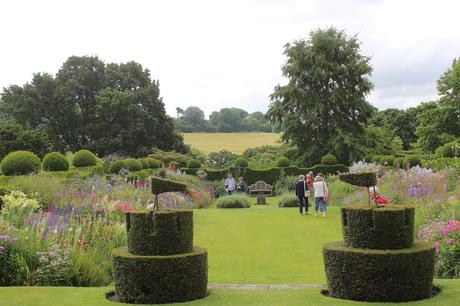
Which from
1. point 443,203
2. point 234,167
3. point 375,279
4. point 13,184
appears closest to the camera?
point 375,279

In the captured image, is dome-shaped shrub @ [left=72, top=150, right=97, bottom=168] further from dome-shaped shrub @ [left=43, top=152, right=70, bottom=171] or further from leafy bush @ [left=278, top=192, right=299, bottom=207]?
leafy bush @ [left=278, top=192, right=299, bottom=207]

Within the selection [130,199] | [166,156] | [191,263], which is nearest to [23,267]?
[191,263]

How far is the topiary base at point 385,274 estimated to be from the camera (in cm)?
563

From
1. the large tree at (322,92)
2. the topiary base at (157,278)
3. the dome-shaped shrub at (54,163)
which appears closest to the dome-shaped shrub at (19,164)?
the dome-shaped shrub at (54,163)

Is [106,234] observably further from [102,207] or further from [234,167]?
[234,167]

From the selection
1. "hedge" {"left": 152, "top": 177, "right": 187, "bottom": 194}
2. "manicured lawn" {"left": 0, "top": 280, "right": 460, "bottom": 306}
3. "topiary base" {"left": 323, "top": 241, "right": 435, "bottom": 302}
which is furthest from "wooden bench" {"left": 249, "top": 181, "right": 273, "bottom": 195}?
"topiary base" {"left": 323, "top": 241, "right": 435, "bottom": 302}

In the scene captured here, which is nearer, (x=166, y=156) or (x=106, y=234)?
(x=106, y=234)

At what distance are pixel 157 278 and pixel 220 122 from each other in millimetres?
79549

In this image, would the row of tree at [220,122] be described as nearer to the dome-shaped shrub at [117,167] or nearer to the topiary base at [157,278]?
the dome-shaped shrub at [117,167]

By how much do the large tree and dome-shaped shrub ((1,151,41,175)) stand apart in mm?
23446

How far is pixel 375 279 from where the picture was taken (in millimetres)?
5656

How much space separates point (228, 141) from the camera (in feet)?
225

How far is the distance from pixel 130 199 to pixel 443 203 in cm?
869

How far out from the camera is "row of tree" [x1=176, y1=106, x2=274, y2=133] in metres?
84.4
